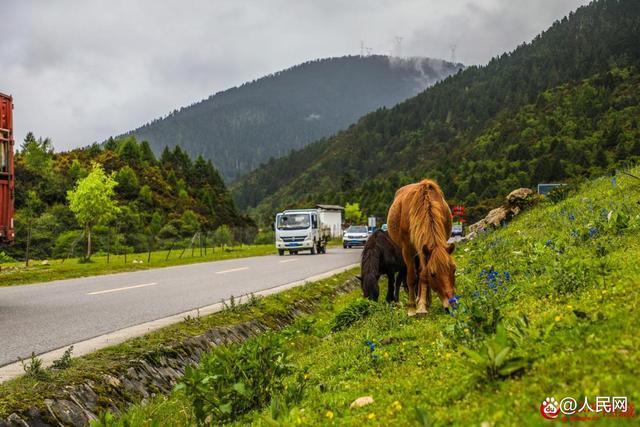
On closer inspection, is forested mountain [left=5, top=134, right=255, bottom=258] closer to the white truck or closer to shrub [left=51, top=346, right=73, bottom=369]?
the white truck

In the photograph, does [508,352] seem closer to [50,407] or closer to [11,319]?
[50,407]

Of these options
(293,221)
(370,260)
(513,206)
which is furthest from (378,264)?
(293,221)

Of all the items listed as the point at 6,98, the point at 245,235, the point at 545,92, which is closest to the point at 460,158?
the point at 545,92

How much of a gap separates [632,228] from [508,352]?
16.8 feet

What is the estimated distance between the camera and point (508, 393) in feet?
9.35

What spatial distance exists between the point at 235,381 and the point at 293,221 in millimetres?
31658

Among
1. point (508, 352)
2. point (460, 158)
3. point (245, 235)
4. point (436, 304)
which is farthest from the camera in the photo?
point (460, 158)

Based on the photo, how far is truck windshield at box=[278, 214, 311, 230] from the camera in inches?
1410

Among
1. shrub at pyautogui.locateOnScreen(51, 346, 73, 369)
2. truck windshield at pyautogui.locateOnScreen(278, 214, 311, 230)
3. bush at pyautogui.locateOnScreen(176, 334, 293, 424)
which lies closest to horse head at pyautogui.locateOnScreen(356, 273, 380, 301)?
bush at pyautogui.locateOnScreen(176, 334, 293, 424)

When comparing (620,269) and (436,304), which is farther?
(436,304)

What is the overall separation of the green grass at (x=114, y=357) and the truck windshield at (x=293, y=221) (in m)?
24.4

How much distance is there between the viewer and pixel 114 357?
6.07m

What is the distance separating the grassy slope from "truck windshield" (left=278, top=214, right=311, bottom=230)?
2820 cm

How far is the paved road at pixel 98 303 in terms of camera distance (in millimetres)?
7535
